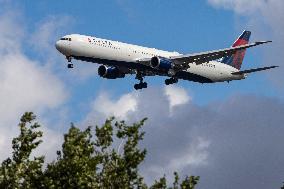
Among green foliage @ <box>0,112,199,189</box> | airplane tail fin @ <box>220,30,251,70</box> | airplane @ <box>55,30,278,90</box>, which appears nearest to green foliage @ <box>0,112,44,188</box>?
green foliage @ <box>0,112,199,189</box>

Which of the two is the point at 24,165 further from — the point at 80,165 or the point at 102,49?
the point at 102,49

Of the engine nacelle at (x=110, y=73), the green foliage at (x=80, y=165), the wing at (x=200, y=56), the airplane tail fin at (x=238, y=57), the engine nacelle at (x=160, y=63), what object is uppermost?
the airplane tail fin at (x=238, y=57)

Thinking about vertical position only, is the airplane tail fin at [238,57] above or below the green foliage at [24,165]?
above

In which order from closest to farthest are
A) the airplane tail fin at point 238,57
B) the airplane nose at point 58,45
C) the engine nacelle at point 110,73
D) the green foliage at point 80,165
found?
1. the green foliage at point 80,165
2. the airplane nose at point 58,45
3. the engine nacelle at point 110,73
4. the airplane tail fin at point 238,57

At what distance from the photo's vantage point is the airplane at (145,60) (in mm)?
93562

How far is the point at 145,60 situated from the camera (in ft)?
321

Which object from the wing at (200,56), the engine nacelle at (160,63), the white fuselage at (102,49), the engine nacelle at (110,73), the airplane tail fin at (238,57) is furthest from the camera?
the airplane tail fin at (238,57)

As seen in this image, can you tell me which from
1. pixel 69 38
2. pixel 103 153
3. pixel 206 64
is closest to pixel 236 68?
pixel 206 64

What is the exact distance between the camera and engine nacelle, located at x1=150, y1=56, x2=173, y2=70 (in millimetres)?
97125

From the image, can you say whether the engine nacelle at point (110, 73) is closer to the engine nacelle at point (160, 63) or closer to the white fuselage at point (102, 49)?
the white fuselage at point (102, 49)

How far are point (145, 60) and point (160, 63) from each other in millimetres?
2051

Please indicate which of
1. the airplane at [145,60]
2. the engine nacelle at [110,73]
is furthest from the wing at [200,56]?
the engine nacelle at [110,73]

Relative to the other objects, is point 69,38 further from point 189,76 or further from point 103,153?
point 103,153

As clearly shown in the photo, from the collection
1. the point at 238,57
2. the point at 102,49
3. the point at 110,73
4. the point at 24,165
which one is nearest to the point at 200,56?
the point at 110,73
